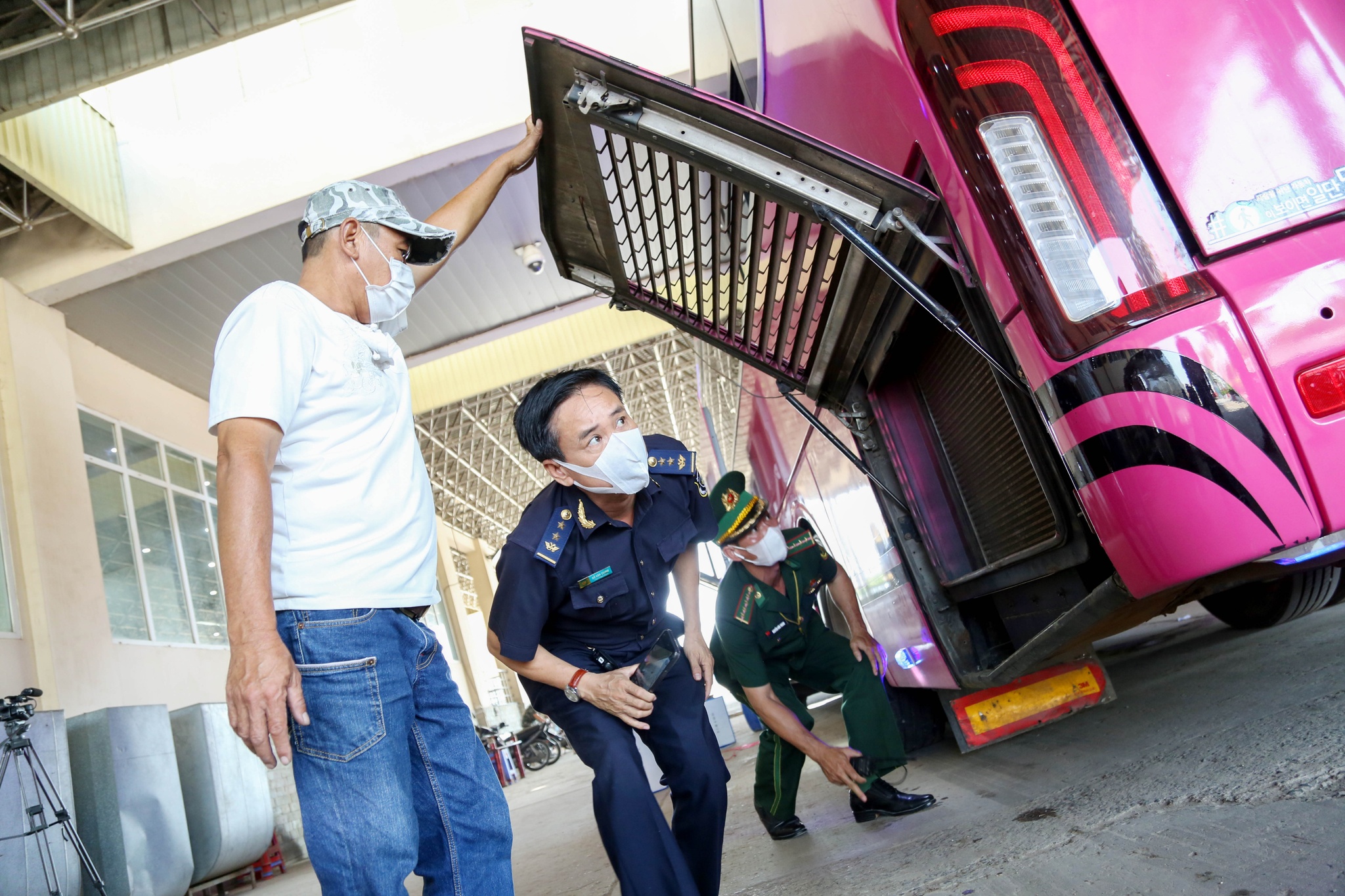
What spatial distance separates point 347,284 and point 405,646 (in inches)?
30.6

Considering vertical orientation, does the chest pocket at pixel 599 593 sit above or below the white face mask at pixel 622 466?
below

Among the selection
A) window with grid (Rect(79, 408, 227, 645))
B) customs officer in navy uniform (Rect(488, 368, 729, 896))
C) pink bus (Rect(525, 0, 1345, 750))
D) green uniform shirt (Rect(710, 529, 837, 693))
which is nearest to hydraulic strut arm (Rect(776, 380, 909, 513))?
pink bus (Rect(525, 0, 1345, 750))

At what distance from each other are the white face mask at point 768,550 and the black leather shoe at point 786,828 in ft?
3.51

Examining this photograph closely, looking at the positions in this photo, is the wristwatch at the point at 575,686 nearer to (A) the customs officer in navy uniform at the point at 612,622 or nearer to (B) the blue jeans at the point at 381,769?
(A) the customs officer in navy uniform at the point at 612,622

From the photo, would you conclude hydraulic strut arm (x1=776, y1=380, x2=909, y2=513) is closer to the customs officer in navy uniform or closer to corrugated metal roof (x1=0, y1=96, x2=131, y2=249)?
the customs officer in navy uniform

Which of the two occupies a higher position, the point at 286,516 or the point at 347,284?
the point at 347,284

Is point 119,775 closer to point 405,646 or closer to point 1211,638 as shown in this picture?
point 405,646

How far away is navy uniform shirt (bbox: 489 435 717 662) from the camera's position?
2385 millimetres

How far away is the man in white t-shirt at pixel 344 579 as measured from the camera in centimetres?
144

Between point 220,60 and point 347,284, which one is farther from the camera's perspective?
point 220,60

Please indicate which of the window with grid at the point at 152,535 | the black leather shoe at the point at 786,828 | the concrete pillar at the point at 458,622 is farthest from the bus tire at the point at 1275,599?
the concrete pillar at the point at 458,622

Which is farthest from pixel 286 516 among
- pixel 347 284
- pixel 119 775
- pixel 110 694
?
pixel 110 694

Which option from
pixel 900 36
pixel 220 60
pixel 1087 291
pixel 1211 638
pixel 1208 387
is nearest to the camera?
pixel 1208 387

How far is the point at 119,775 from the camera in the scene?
6.46m
